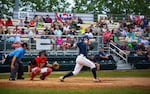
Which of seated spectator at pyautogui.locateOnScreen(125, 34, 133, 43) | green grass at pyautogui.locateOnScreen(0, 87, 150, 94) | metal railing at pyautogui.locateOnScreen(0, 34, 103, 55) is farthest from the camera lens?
seated spectator at pyautogui.locateOnScreen(125, 34, 133, 43)

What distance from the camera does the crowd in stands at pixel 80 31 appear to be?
24403 millimetres

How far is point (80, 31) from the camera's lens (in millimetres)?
27688

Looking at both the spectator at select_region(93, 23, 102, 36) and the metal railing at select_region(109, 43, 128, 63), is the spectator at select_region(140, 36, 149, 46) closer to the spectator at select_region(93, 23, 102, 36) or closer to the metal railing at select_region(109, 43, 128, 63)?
the metal railing at select_region(109, 43, 128, 63)

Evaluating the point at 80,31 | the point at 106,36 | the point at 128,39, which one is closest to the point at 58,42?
the point at 106,36

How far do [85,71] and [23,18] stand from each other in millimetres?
Answer: 8329

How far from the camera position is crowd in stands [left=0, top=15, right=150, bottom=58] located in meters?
24.4

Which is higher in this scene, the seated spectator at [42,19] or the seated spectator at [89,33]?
the seated spectator at [42,19]

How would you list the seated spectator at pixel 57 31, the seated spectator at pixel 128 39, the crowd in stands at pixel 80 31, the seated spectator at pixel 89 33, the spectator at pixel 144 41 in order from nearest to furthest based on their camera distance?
the crowd in stands at pixel 80 31 → the seated spectator at pixel 89 33 → the seated spectator at pixel 57 31 → the spectator at pixel 144 41 → the seated spectator at pixel 128 39

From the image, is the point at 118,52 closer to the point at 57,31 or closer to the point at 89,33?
the point at 89,33

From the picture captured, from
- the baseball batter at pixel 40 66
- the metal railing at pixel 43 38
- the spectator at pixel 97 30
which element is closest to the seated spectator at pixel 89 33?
the metal railing at pixel 43 38

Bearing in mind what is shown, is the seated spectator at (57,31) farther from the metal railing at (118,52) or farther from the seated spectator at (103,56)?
the metal railing at (118,52)

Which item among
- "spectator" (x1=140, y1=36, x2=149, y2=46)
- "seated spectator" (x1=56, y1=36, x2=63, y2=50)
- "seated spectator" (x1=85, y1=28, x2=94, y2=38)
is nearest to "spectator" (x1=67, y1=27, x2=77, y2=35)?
"seated spectator" (x1=85, y1=28, x2=94, y2=38)

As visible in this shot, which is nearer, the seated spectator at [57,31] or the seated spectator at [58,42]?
the seated spectator at [58,42]

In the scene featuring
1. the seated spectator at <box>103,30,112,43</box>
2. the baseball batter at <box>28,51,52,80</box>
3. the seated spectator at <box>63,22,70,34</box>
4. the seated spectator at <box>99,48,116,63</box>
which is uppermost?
the seated spectator at <box>63,22,70,34</box>
